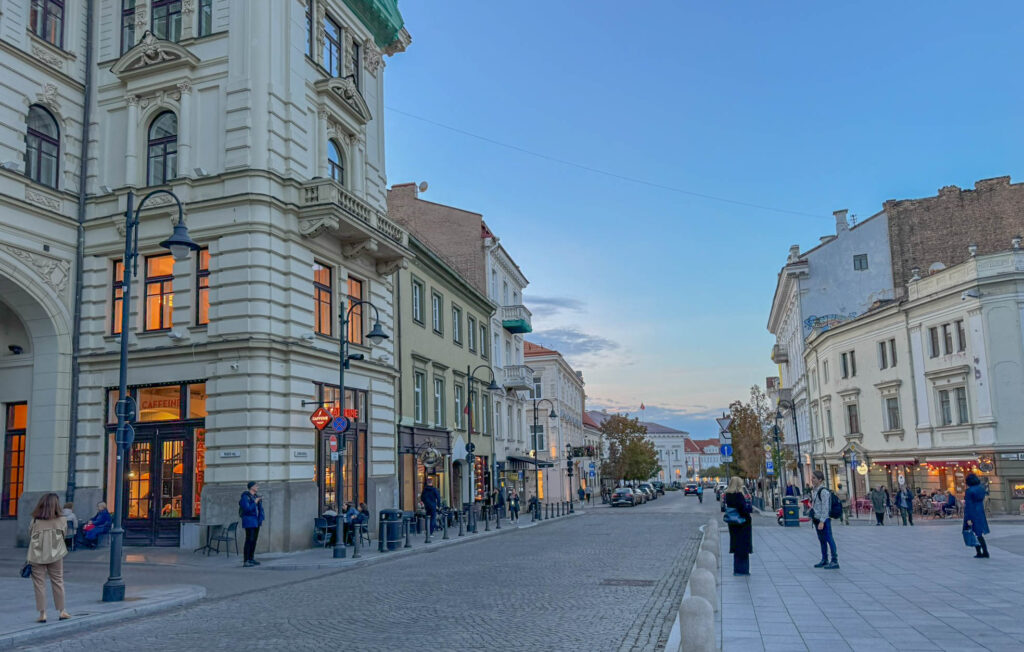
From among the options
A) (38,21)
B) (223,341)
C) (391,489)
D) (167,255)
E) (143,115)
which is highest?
(38,21)

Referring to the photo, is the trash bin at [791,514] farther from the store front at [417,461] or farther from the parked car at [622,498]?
the parked car at [622,498]

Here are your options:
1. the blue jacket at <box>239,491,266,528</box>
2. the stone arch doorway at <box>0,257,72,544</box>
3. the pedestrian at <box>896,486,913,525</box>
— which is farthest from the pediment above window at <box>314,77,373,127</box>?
the pedestrian at <box>896,486,913,525</box>

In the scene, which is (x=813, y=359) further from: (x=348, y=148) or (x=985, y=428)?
(x=348, y=148)

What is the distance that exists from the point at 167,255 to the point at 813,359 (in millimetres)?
42983

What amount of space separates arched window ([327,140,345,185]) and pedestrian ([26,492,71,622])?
49.8 ft

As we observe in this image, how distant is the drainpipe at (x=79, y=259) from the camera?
21828mm

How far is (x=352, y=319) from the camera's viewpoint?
25.4 meters

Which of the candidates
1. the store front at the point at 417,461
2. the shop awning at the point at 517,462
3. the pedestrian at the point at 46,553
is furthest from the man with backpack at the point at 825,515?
the shop awning at the point at 517,462

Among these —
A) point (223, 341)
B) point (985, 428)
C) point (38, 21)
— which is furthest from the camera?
point (985, 428)

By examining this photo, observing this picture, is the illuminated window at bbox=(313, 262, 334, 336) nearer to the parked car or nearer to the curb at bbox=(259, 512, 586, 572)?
the curb at bbox=(259, 512, 586, 572)

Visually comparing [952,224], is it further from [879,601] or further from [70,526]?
[70,526]

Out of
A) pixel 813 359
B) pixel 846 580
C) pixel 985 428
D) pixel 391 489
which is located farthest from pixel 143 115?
pixel 813 359

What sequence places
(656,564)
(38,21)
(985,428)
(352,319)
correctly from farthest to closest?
(985,428)
(352,319)
(38,21)
(656,564)

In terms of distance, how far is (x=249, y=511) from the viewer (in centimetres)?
1761
